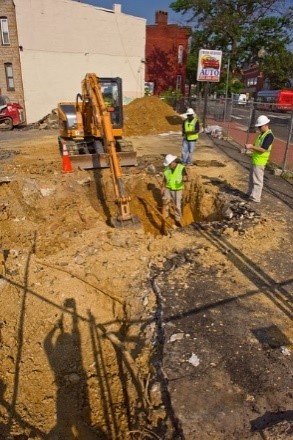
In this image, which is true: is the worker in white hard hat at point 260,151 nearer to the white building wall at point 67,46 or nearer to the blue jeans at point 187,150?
the blue jeans at point 187,150

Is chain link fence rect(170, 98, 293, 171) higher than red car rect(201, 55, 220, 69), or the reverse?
red car rect(201, 55, 220, 69)

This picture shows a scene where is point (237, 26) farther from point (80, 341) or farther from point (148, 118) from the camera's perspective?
point (80, 341)

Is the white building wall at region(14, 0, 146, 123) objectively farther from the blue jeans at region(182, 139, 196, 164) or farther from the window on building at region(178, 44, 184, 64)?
the blue jeans at region(182, 139, 196, 164)

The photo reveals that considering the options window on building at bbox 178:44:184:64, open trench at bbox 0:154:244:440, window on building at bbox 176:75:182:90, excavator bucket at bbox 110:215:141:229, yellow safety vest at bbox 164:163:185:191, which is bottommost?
open trench at bbox 0:154:244:440

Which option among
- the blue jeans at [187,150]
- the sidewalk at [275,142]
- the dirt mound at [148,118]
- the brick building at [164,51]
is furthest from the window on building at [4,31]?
the blue jeans at [187,150]

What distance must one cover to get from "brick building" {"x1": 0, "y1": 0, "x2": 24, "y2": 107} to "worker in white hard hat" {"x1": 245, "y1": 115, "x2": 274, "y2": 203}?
21.5 meters

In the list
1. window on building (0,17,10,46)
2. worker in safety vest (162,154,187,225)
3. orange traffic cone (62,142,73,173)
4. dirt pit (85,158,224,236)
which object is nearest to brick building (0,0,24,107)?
window on building (0,17,10,46)

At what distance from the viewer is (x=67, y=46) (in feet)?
83.7

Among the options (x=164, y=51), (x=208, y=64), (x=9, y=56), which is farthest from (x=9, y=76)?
(x=164, y=51)

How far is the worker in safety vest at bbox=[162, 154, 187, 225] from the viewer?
25.4 ft

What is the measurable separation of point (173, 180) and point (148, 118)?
553 inches

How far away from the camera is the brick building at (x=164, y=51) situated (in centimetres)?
3547

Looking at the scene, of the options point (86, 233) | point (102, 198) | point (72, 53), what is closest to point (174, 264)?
point (86, 233)

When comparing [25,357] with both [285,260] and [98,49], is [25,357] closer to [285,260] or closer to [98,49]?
[285,260]
